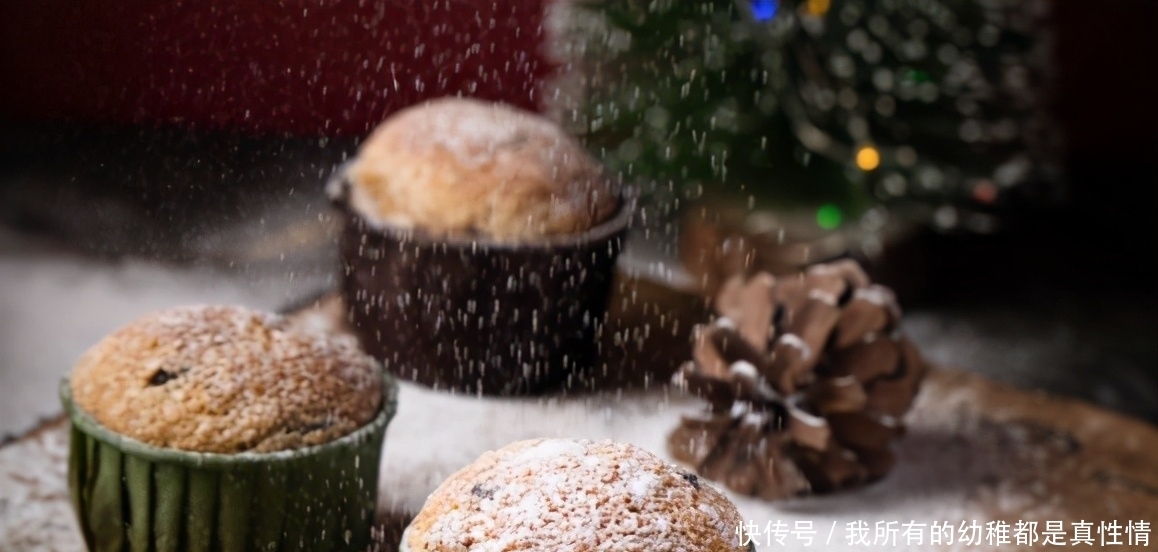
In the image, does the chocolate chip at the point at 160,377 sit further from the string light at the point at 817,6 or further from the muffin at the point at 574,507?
the string light at the point at 817,6

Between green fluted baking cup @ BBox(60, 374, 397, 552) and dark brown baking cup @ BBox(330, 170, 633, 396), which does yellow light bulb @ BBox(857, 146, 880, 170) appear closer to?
dark brown baking cup @ BBox(330, 170, 633, 396)

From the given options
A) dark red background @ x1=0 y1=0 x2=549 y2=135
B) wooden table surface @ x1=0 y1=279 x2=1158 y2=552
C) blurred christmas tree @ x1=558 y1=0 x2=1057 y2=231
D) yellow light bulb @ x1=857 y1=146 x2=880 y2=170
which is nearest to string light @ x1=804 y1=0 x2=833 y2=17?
blurred christmas tree @ x1=558 y1=0 x2=1057 y2=231

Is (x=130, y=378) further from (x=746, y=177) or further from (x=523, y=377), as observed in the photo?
(x=746, y=177)

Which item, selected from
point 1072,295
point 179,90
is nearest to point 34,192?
point 179,90

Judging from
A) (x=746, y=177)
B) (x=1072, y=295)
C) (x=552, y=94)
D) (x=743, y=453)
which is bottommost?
(x=1072, y=295)

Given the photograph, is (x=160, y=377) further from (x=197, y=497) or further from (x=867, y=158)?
(x=867, y=158)

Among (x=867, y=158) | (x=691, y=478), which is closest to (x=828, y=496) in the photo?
(x=691, y=478)

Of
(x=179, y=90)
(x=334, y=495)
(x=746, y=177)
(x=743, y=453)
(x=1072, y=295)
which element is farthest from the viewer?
(x=1072, y=295)
